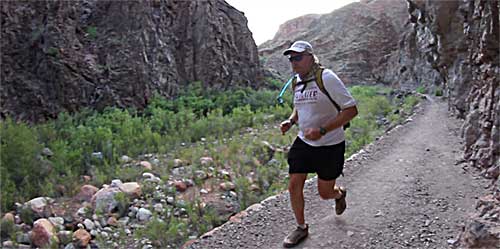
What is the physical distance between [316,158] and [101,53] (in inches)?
526

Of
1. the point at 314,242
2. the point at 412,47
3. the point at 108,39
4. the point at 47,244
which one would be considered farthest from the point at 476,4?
the point at 412,47

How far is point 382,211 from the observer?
484 cm

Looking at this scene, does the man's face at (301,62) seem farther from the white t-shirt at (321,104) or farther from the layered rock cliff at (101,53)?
the layered rock cliff at (101,53)

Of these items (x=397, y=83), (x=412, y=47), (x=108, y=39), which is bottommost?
(x=397, y=83)

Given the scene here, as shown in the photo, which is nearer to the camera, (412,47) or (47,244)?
(47,244)

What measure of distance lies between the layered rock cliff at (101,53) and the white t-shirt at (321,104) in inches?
415

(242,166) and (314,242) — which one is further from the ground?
(314,242)

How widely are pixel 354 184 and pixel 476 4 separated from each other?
2.97 m

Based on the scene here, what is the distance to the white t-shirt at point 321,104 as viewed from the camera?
3859mm

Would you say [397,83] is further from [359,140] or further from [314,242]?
[314,242]

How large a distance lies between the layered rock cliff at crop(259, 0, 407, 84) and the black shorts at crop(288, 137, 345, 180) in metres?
49.2

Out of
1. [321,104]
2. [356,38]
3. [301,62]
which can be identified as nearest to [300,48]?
[301,62]

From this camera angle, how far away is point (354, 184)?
611cm

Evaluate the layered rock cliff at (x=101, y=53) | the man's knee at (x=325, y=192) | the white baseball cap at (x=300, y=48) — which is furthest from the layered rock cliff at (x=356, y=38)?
the white baseball cap at (x=300, y=48)
